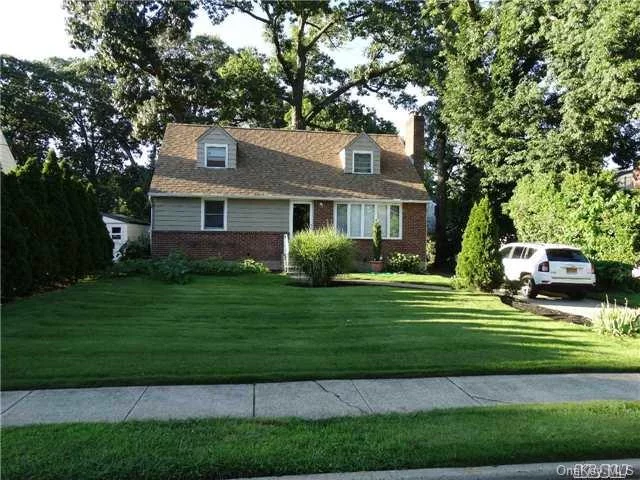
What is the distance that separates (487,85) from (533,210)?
25.5ft

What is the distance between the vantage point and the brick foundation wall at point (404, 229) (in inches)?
827

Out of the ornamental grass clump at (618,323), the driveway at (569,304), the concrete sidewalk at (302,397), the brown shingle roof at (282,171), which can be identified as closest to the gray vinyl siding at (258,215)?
the brown shingle roof at (282,171)

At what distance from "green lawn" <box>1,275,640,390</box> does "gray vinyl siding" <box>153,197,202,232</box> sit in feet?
26.8

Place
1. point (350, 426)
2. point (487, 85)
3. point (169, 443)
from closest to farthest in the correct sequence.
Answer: point (169, 443)
point (350, 426)
point (487, 85)

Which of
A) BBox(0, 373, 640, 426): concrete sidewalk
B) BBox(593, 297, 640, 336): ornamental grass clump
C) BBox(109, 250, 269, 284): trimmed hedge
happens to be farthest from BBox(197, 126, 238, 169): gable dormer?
BBox(0, 373, 640, 426): concrete sidewalk

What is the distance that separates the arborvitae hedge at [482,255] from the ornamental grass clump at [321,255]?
3.49 metres

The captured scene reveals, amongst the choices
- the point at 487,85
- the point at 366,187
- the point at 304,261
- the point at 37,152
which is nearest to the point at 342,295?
the point at 304,261

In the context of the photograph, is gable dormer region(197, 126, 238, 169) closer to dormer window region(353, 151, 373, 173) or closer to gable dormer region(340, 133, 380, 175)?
gable dormer region(340, 133, 380, 175)

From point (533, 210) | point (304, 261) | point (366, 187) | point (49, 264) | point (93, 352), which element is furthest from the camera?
point (366, 187)

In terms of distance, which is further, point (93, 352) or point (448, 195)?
point (448, 195)

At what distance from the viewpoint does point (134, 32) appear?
27.3 m

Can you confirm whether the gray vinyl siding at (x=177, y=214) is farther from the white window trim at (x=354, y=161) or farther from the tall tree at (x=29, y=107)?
the tall tree at (x=29, y=107)

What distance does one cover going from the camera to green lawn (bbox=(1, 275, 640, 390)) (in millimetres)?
5949

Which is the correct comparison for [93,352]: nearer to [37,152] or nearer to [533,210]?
[533,210]
